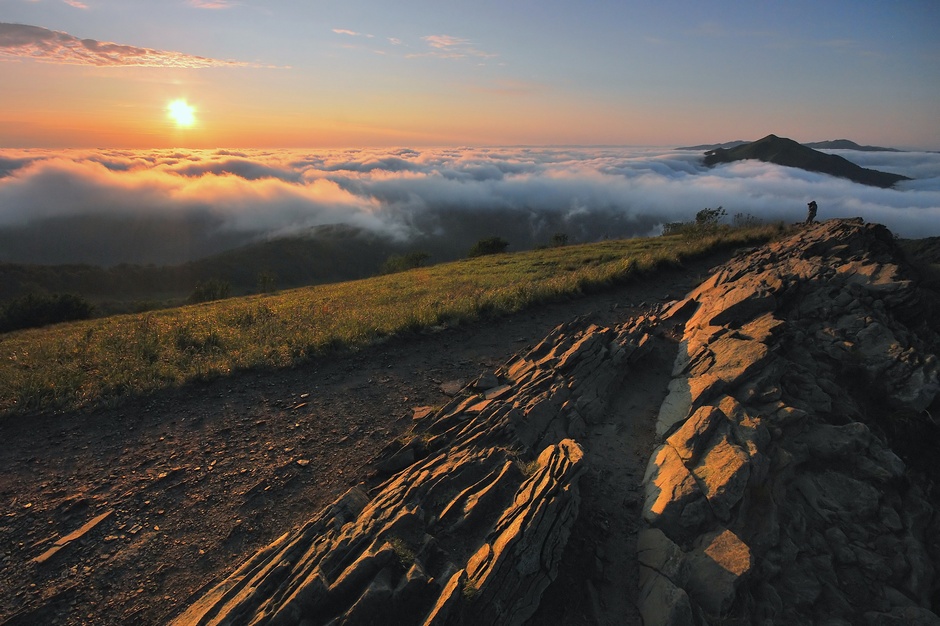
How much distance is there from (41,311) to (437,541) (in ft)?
182

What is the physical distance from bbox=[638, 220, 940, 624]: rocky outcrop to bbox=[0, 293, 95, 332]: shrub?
174 feet

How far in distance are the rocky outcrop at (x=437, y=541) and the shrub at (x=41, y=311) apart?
4920 centimetres

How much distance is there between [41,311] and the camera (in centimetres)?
4319

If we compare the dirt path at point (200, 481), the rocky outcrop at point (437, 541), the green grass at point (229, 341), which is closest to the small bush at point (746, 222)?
the green grass at point (229, 341)

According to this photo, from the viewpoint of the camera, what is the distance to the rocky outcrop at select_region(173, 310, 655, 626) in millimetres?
5367

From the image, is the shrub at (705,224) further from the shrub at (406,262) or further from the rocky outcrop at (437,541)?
the shrub at (406,262)

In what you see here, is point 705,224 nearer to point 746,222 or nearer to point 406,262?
point 746,222

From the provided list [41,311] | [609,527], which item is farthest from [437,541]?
[41,311]

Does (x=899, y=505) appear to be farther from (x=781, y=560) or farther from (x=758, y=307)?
(x=758, y=307)

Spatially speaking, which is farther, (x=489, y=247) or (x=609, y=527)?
(x=489, y=247)

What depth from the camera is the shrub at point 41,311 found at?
40875 mm

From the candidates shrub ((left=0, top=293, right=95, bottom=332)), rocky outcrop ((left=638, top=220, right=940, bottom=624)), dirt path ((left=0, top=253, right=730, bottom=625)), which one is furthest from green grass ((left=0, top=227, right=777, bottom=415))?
shrub ((left=0, top=293, right=95, bottom=332))

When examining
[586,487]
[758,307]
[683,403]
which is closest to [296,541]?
[586,487]

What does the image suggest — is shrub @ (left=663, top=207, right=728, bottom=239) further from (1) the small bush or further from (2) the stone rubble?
(2) the stone rubble
